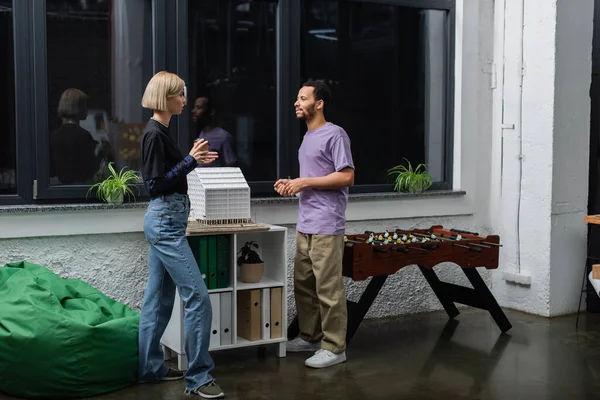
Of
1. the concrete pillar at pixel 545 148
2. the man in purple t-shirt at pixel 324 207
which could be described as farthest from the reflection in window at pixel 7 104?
the concrete pillar at pixel 545 148

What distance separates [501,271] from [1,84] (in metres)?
3.82

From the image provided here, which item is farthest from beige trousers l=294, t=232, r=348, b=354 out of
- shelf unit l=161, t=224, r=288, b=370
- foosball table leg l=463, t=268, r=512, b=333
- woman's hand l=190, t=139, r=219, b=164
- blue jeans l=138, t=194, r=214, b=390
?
foosball table leg l=463, t=268, r=512, b=333

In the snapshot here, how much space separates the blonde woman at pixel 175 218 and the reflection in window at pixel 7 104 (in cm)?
106

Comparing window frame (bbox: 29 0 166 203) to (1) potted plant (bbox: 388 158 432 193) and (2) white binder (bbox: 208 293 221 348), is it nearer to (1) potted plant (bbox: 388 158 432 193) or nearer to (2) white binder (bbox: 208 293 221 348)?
(2) white binder (bbox: 208 293 221 348)

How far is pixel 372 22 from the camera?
583cm

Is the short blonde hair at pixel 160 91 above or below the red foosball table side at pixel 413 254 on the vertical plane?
above

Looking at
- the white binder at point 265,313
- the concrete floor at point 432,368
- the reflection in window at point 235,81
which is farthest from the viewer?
the reflection in window at point 235,81

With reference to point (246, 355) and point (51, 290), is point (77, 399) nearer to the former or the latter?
point (51, 290)

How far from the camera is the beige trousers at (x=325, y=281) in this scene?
178 inches

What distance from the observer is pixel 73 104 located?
4727 millimetres

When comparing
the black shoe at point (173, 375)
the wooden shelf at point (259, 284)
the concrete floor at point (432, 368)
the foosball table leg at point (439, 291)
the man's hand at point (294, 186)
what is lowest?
the concrete floor at point (432, 368)

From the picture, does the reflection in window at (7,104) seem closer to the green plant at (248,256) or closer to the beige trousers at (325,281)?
the green plant at (248,256)

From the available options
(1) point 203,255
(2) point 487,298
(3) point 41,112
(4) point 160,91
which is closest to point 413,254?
(2) point 487,298

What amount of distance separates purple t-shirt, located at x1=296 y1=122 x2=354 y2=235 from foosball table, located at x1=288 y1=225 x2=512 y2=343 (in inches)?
10.4
